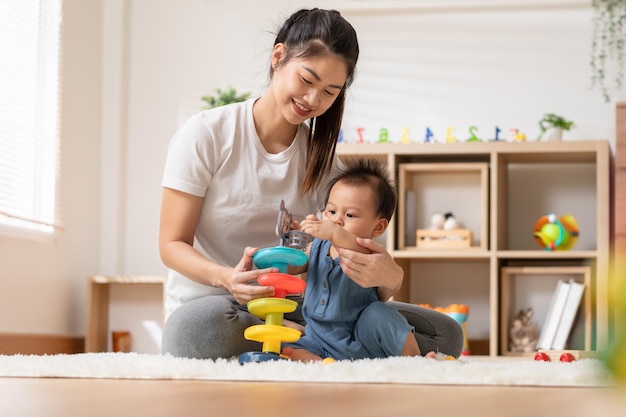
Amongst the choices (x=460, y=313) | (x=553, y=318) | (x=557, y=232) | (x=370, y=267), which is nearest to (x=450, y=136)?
(x=557, y=232)

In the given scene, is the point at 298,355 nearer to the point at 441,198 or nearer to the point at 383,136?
the point at 383,136

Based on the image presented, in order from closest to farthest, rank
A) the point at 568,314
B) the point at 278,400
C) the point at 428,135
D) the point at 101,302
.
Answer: the point at 278,400
the point at 568,314
the point at 428,135
the point at 101,302

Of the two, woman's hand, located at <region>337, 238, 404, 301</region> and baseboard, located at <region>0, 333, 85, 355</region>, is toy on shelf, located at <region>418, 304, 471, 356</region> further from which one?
woman's hand, located at <region>337, 238, 404, 301</region>

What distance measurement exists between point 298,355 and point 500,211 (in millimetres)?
2205

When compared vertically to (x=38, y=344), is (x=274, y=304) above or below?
above

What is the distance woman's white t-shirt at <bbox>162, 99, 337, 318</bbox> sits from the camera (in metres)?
1.89

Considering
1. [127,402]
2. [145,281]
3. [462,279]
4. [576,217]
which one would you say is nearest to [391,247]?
[462,279]

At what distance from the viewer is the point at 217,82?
4.13 meters

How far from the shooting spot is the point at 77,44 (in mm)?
3928

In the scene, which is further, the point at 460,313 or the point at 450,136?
the point at 450,136

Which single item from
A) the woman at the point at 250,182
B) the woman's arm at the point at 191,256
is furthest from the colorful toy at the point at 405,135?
the woman's arm at the point at 191,256

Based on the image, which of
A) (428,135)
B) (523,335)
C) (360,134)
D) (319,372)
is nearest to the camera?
(319,372)

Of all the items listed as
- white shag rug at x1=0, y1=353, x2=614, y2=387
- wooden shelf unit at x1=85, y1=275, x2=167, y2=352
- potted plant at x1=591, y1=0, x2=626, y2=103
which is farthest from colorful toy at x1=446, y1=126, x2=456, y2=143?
white shag rug at x1=0, y1=353, x2=614, y2=387

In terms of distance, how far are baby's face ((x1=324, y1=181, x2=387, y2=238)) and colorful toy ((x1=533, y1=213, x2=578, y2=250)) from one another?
2.05 metres
